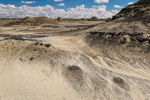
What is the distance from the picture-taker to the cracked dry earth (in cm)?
445

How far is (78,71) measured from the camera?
574 centimetres

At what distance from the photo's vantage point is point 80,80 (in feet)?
17.0

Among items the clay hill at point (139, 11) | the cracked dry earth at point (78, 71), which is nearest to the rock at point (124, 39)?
the cracked dry earth at point (78, 71)

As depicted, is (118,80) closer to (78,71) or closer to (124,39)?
(78,71)

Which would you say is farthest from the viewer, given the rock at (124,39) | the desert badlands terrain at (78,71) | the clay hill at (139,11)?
the clay hill at (139,11)

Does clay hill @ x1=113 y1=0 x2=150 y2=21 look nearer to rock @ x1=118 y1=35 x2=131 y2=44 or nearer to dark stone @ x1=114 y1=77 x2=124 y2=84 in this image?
rock @ x1=118 y1=35 x2=131 y2=44

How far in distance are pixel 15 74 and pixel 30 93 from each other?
1896mm

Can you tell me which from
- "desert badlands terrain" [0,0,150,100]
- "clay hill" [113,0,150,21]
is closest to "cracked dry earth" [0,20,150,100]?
"desert badlands terrain" [0,0,150,100]

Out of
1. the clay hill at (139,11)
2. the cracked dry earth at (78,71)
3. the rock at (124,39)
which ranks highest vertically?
the clay hill at (139,11)

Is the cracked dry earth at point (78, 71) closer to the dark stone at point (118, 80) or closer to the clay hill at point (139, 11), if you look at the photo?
the dark stone at point (118, 80)

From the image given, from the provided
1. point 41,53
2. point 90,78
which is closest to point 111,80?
point 90,78

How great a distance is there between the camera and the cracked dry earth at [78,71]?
4.45 m

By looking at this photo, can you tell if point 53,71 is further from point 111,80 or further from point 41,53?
point 111,80

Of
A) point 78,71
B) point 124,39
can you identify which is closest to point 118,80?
point 78,71
